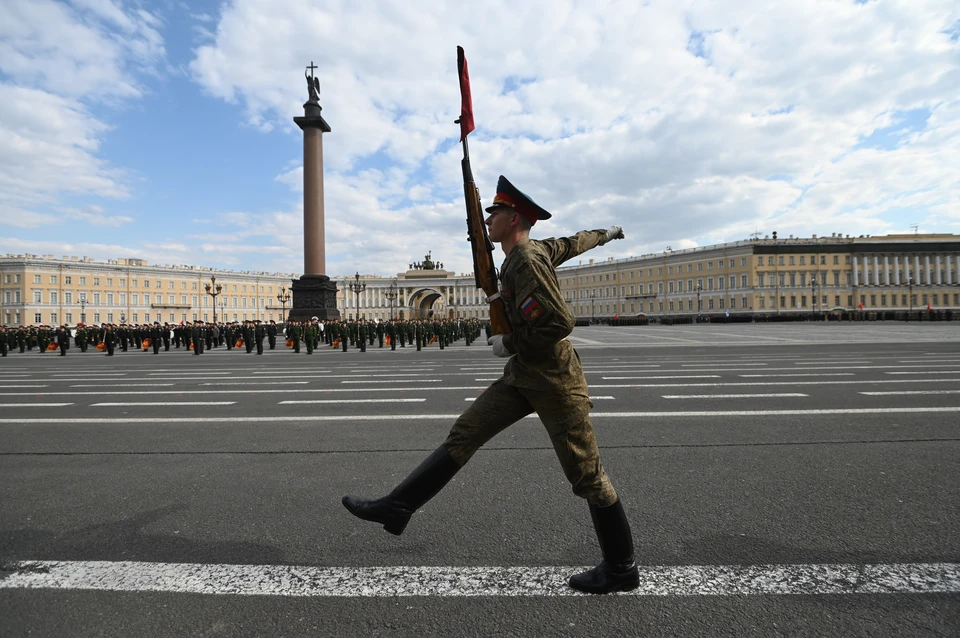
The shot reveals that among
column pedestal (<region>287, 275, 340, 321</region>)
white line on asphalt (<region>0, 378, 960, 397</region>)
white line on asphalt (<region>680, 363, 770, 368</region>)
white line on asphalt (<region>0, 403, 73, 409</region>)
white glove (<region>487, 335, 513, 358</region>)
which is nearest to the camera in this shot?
white glove (<region>487, 335, 513, 358</region>)

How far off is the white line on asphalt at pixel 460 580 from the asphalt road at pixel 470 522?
15 mm

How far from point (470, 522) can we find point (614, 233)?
1989mm

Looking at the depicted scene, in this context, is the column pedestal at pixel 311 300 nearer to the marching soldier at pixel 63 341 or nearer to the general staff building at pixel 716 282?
the marching soldier at pixel 63 341

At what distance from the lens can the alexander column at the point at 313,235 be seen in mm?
38906

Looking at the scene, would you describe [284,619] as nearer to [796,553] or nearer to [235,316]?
[796,553]

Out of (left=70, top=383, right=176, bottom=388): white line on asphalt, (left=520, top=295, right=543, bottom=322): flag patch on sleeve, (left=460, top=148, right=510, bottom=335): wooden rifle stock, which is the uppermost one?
(left=460, top=148, right=510, bottom=335): wooden rifle stock

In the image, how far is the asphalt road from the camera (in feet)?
7.63

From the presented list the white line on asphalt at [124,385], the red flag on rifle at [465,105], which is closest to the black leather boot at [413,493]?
the red flag on rifle at [465,105]

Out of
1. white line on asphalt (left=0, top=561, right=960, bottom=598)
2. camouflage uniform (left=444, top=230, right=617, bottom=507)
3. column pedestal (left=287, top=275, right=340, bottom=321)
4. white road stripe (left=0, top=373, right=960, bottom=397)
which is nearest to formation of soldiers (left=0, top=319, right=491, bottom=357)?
column pedestal (left=287, top=275, right=340, bottom=321)

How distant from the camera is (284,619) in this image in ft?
7.59

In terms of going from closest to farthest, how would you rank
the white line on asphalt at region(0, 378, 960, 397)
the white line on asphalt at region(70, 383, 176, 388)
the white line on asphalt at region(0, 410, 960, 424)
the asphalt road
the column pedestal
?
1. the asphalt road
2. the white line on asphalt at region(0, 410, 960, 424)
3. the white line on asphalt at region(0, 378, 960, 397)
4. the white line on asphalt at region(70, 383, 176, 388)
5. the column pedestal

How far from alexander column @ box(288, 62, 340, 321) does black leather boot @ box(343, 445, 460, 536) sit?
1461 inches

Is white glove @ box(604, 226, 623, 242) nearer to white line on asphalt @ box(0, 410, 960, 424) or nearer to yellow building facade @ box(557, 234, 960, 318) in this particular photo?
white line on asphalt @ box(0, 410, 960, 424)

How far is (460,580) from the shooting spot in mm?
2627
